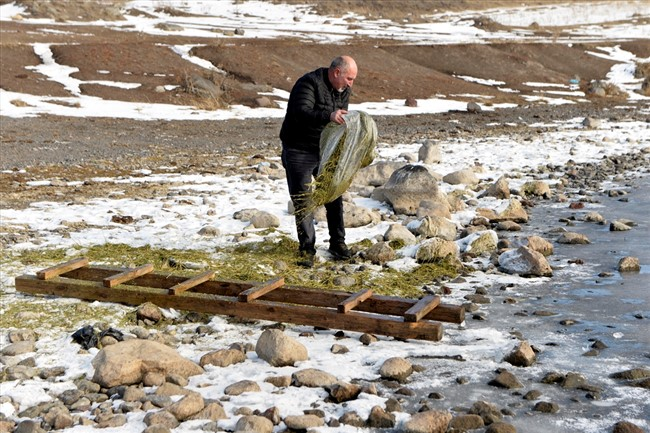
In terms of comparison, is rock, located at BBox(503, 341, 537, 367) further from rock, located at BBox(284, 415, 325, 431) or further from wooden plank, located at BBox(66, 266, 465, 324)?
rock, located at BBox(284, 415, 325, 431)

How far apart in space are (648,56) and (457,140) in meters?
35.1

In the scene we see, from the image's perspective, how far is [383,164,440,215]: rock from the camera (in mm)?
11180

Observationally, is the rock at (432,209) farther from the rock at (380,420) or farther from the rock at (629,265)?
the rock at (380,420)

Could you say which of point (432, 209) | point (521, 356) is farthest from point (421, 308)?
point (432, 209)

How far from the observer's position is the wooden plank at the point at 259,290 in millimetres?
6598

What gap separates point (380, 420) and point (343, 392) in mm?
382

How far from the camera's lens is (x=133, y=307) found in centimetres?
692

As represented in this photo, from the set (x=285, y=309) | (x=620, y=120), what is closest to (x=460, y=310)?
(x=285, y=309)

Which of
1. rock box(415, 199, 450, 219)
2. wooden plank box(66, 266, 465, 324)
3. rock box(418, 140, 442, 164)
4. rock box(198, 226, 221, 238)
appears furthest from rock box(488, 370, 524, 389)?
rock box(418, 140, 442, 164)

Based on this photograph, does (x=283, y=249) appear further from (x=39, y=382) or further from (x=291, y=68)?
(x=291, y=68)

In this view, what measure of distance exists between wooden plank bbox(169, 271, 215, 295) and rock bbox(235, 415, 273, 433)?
2.35 m

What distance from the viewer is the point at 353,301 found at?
645 centimetres

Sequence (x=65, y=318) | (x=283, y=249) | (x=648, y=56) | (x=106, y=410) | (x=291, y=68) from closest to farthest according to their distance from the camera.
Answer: (x=106, y=410) → (x=65, y=318) → (x=283, y=249) → (x=291, y=68) → (x=648, y=56)

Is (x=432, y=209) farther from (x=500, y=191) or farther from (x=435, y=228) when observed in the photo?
(x=500, y=191)
